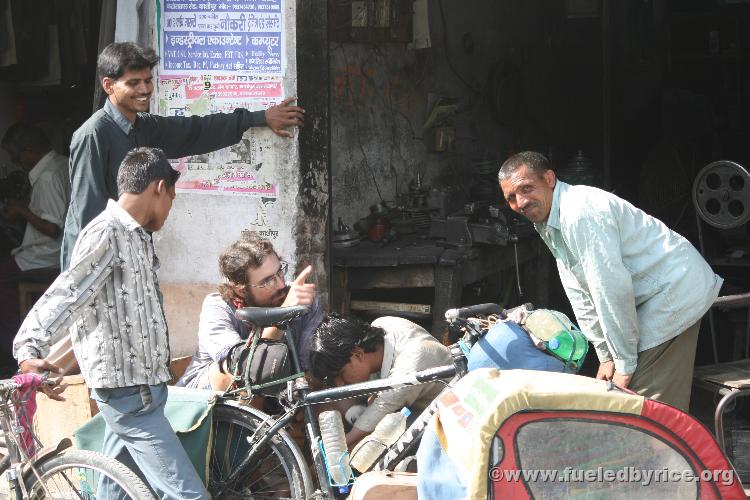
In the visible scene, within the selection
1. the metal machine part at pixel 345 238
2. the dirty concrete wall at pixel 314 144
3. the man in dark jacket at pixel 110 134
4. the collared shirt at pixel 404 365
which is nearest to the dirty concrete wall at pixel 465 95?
the metal machine part at pixel 345 238

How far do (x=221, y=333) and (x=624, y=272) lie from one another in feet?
6.42

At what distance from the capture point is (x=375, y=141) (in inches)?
316

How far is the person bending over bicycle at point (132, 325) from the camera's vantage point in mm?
3656

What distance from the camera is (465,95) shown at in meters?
9.30

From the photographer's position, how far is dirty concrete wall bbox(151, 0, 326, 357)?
5.39 m

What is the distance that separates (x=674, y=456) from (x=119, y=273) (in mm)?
2109

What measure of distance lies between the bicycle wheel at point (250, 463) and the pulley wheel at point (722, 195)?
3.17 m

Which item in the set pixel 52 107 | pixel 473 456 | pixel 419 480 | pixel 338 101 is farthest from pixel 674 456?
pixel 52 107

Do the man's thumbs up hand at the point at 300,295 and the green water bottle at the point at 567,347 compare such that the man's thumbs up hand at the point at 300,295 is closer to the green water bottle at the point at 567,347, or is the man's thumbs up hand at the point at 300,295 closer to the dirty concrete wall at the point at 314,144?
the dirty concrete wall at the point at 314,144

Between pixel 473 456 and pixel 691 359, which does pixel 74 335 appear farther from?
pixel 691 359

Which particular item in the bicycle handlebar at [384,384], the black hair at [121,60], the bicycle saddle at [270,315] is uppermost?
the black hair at [121,60]

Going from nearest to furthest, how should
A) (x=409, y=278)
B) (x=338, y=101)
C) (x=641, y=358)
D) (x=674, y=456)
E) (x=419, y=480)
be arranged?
(x=674, y=456) < (x=419, y=480) < (x=641, y=358) < (x=409, y=278) < (x=338, y=101)

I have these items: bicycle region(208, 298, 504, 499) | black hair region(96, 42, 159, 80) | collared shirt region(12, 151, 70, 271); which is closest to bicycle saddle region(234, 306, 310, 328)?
bicycle region(208, 298, 504, 499)

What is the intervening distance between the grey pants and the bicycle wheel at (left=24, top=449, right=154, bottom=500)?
7.00 feet
